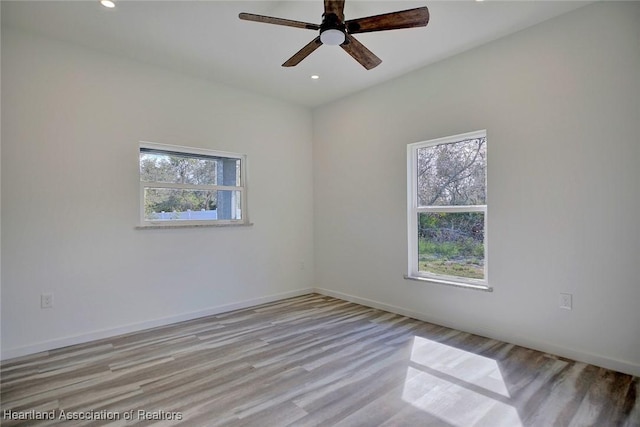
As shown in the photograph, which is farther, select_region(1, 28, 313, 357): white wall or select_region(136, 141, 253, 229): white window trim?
select_region(136, 141, 253, 229): white window trim

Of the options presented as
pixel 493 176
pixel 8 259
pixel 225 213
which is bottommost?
pixel 8 259

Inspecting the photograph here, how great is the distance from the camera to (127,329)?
332 cm

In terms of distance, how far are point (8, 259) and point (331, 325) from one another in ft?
9.64

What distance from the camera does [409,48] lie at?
3.17m

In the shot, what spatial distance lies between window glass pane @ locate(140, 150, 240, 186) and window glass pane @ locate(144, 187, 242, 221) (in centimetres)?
12

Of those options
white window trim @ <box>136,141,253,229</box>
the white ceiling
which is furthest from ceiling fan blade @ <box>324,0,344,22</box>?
white window trim @ <box>136,141,253,229</box>

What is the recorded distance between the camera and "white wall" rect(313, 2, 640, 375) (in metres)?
2.42

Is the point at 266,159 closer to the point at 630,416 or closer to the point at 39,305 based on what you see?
the point at 39,305

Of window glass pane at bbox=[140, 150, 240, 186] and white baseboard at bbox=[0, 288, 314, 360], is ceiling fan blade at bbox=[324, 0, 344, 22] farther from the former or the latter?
white baseboard at bbox=[0, 288, 314, 360]

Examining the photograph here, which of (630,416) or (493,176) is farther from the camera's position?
(493,176)

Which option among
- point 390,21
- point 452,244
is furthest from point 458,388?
point 390,21

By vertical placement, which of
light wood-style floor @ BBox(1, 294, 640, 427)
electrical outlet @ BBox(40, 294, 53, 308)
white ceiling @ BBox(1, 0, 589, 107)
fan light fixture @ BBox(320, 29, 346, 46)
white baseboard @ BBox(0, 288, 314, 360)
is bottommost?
light wood-style floor @ BBox(1, 294, 640, 427)

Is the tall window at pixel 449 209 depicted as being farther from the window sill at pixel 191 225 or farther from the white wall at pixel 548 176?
the window sill at pixel 191 225

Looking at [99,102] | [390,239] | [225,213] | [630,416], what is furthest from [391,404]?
[99,102]
